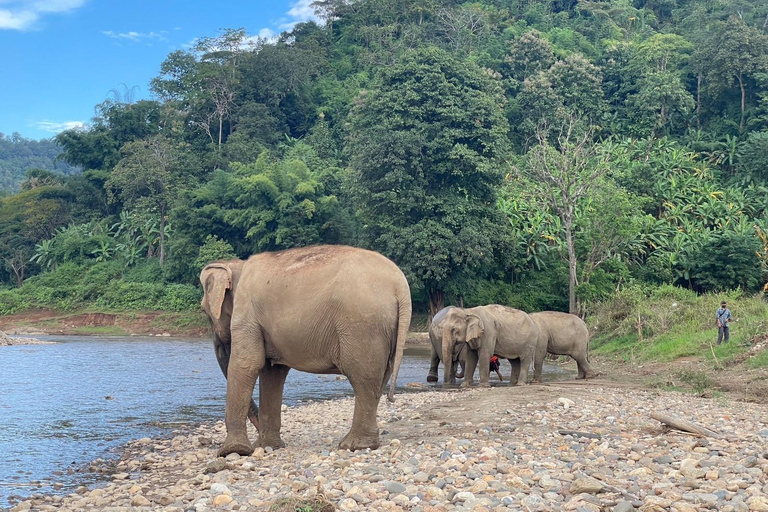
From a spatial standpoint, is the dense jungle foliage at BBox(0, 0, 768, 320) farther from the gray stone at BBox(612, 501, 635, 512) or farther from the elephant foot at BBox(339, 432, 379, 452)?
the gray stone at BBox(612, 501, 635, 512)

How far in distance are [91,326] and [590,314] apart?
99.3 ft

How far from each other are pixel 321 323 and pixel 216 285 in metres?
1.53

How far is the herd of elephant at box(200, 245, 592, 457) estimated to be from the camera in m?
8.22

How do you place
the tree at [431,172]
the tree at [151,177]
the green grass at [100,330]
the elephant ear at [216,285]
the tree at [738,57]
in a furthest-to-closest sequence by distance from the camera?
the tree at [151,177] < the tree at [738,57] < the green grass at [100,330] < the tree at [431,172] < the elephant ear at [216,285]

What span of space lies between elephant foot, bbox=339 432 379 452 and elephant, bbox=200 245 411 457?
0.04 ft

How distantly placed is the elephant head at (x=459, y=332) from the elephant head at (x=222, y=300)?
7726 millimetres

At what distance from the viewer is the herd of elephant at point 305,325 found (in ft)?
27.0

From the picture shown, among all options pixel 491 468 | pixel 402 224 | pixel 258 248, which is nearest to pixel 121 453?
pixel 491 468

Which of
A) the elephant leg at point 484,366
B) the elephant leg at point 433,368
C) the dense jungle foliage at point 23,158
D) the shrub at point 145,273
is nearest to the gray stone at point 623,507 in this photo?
the elephant leg at point 484,366

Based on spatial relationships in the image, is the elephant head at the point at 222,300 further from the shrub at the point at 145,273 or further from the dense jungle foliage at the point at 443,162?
the shrub at the point at 145,273

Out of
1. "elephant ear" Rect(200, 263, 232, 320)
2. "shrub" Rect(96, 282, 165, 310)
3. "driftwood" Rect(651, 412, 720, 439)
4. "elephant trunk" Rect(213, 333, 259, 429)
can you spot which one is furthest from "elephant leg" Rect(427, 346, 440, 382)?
"shrub" Rect(96, 282, 165, 310)

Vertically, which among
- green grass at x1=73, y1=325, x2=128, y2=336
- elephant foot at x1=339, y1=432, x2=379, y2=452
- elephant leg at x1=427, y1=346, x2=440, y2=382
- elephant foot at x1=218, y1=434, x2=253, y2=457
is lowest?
green grass at x1=73, y1=325, x2=128, y2=336

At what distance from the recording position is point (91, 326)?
1778 inches

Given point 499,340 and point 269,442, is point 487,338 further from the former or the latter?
point 269,442
